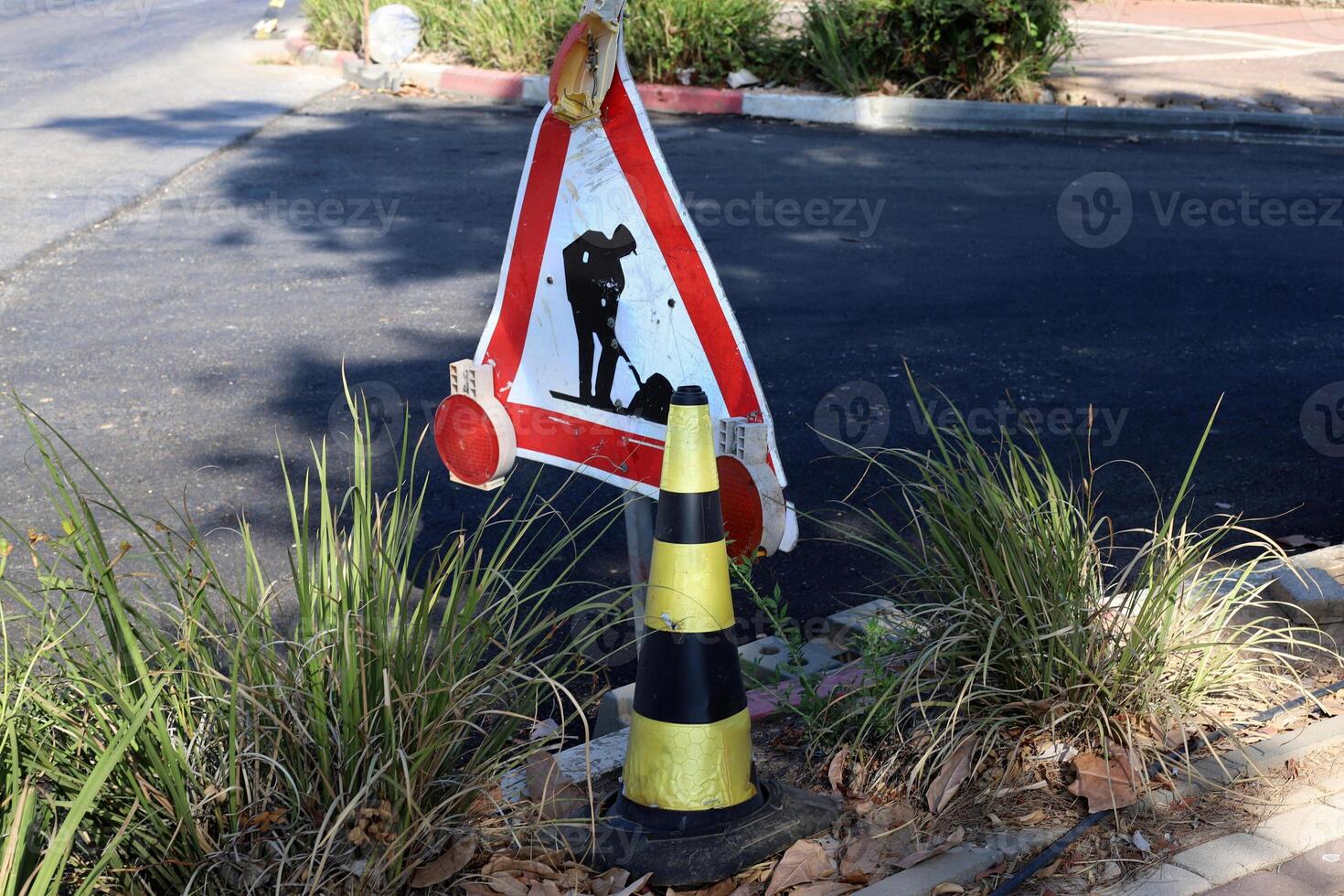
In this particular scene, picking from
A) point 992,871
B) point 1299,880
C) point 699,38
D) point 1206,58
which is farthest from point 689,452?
point 1206,58

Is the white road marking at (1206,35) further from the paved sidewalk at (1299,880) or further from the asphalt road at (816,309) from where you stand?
the paved sidewalk at (1299,880)

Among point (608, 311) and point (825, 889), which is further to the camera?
point (608, 311)

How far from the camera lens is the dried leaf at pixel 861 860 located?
2514 millimetres

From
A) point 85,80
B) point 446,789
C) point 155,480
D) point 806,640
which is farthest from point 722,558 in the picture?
point 85,80

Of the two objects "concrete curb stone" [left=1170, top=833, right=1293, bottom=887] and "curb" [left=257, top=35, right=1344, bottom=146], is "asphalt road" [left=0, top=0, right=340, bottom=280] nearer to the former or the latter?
"curb" [left=257, top=35, right=1344, bottom=146]

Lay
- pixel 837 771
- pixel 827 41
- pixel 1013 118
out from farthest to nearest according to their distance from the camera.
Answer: pixel 827 41 → pixel 1013 118 → pixel 837 771

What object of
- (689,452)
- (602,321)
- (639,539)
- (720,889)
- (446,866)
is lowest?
(720,889)

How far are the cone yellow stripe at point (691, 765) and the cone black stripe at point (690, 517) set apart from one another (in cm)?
37

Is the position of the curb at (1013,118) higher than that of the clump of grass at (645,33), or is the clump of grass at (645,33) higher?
the clump of grass at (645,33)

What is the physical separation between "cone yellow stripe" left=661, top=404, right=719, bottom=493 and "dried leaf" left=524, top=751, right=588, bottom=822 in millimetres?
634

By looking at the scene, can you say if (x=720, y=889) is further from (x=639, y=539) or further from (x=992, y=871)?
(x=639, y=539)

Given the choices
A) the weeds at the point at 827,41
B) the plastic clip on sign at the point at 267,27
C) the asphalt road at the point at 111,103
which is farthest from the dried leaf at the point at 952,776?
the plastic clip on sign at the point at 267,27

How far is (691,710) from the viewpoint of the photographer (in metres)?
2.58

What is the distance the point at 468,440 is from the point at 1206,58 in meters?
13.7
